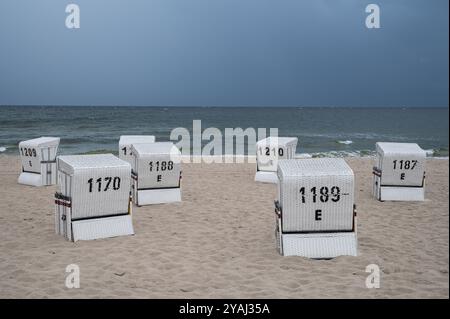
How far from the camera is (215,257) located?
7980mm

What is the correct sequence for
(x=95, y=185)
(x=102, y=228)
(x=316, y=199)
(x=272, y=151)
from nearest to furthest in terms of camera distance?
(x=316, y=199) < (x=95, y=185) < (x=102, y=228) < (x=272, y=151)

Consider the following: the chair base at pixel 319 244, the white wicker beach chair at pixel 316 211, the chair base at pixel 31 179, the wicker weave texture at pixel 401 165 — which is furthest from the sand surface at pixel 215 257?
the chair base at pixel 31 179

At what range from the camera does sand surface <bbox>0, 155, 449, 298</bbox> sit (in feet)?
21.1

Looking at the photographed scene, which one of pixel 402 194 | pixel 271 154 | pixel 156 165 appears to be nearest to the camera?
pixel 156 165

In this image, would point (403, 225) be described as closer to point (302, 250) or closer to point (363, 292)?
point (302, 250)

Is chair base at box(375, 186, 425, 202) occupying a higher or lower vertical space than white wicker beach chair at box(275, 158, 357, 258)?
lower

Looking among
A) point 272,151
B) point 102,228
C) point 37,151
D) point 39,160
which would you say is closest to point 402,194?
point 272,151

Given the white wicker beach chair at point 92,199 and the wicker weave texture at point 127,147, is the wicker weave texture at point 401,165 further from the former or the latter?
the wicker weave texture at point 127,147

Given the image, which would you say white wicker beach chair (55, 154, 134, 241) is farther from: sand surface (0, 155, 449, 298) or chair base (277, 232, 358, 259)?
chair base (277, 232, 358, 259)

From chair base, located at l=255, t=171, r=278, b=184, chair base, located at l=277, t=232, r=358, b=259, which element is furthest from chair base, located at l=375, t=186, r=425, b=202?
chair base, located at l=277, t=232, r=358, b=259

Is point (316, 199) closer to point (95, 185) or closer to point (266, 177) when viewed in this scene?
point (95, 185)

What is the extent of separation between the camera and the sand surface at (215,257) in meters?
6.44
